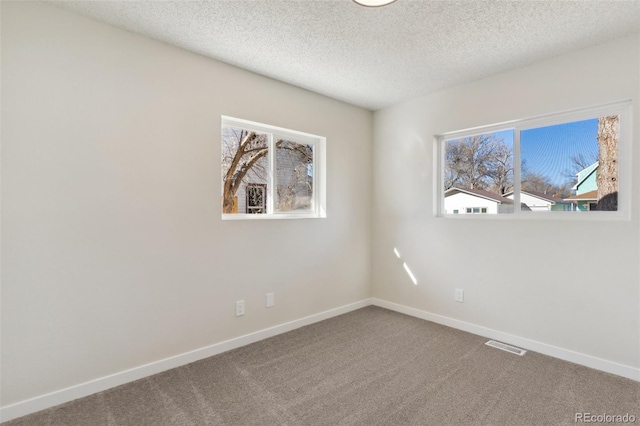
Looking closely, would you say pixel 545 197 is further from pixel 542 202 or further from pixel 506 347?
pixel 506 347

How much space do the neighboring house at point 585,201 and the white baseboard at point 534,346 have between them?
3.79 ft

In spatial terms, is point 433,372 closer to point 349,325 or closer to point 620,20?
point 349,325

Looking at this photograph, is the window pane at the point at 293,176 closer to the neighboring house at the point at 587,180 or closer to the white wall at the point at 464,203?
the white wall at the point at 464,203

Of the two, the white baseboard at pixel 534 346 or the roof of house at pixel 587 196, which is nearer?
the white baseboard at pixel 534 346

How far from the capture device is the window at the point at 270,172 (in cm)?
294

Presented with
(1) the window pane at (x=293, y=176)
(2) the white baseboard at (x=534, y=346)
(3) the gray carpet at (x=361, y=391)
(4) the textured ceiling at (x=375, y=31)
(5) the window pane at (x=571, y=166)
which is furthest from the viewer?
(1) the window pane at (x=293, y=176)

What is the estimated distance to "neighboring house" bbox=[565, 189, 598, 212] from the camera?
254 cm

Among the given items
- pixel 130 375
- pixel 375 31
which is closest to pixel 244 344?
pixel 130 375

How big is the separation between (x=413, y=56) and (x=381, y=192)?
5.64 feet

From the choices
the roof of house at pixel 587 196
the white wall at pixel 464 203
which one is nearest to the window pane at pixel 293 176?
the white wall at pixel 464 203

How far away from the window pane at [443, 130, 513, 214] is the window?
1.39 metres

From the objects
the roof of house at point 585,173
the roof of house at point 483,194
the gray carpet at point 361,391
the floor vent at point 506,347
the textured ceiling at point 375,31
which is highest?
the textured ceiling at point 375,31

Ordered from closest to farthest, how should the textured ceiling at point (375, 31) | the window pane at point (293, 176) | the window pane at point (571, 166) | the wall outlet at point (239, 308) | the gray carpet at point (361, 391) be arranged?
the gray carpet at point (361, 391)
the textured ceiling at point (375, 31)
the window pane at point (571, 166)
the wall outlet at point (239, 308)
the window pane at point (293, 176)

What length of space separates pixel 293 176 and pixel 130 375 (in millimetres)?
2198
